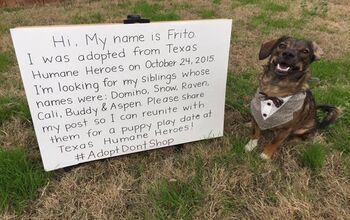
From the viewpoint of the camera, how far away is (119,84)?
2428mm

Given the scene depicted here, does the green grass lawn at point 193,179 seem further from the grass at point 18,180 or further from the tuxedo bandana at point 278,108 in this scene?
the tuxedo bandana at point 278,108

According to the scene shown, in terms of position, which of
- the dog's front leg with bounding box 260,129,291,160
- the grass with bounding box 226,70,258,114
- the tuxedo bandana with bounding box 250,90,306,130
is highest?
the tuxedo bandana with bounding box 250,90,306,130

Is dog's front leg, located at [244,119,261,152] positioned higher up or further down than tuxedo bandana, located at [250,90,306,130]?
further down

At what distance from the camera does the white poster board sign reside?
7.22ft

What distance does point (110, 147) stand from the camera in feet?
8.63

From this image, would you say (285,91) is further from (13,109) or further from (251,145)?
(13,109)

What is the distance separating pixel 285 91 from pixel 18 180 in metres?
1.96

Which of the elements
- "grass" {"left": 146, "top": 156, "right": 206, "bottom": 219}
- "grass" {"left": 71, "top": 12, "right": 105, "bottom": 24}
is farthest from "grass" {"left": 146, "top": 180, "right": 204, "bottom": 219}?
"grass" {"left": 71, "top": 12, "right": 105, "bottom": 24}

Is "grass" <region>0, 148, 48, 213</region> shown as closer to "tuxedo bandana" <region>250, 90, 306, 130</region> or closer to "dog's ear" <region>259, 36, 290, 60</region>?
"tuxedo bandana" <region>250, 90, 306, 130</region>

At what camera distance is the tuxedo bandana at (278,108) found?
2.57 metres

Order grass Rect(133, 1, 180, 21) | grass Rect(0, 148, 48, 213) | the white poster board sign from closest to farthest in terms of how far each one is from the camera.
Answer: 1. the white poster board sign
2. grass Rect(0, 148, 48, 213)
3. grass Rect(133, 1, 180, 21)

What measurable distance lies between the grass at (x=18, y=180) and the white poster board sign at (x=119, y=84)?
114 millimetres

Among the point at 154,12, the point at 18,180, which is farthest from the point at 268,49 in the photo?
the point at 154,12

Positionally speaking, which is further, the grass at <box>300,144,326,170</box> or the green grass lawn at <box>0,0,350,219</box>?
the grass at <box>300,144,326,170</box>
